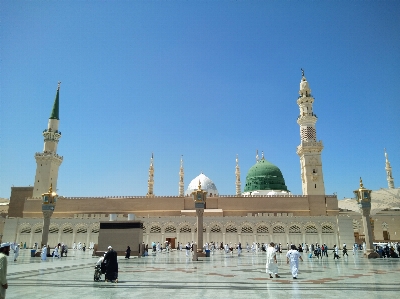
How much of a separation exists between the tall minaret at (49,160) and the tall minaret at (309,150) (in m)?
33.0

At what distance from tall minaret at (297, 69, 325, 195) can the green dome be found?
5682mm

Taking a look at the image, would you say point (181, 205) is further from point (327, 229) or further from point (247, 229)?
point (327, 229)

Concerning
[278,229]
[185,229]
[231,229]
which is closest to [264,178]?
[278,229]

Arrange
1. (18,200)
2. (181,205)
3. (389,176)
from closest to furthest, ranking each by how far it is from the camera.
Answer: (181,205)
(18,200)
(389,176)

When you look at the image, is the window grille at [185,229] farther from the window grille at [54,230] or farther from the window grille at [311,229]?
the window grille at [54,230]

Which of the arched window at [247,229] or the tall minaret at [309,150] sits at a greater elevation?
the tall minaret at [309,150]

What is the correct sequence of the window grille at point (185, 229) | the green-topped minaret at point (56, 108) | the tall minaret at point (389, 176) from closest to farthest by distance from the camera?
the window grille at point (185, 229), the green-topped minaret at point (56, 108), the tall minaret at point (389, 176)

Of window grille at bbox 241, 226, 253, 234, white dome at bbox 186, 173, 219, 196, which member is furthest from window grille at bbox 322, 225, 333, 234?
white dome at bbox 186, 173, 219, 196

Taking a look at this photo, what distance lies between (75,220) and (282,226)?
23219 mm

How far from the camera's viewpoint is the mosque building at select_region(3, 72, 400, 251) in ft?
114

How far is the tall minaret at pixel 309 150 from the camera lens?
39969mm

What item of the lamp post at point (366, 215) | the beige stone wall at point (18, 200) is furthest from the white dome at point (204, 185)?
the lamp post at point (366, 215)

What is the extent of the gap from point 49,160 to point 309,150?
34392mm

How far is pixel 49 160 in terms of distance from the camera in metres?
43.8
